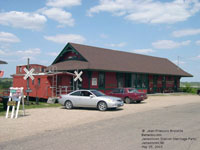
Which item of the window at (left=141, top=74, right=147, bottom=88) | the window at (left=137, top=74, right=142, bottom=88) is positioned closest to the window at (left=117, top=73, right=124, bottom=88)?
the window at (left=137, top=74, right=142, bottom=88)

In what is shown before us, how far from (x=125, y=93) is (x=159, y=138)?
49.0 feet

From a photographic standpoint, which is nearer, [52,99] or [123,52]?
[52,99]

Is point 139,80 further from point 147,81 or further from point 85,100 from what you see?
point 85,100

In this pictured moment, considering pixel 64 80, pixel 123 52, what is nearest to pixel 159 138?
pixel 64 80

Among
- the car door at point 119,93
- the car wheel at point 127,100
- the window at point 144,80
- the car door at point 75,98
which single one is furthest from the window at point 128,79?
the car door at point 75,98

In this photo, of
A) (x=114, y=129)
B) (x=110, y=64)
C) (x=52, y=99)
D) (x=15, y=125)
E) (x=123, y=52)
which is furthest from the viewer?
(x=123, y=52)

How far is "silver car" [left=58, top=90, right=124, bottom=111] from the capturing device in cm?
1673

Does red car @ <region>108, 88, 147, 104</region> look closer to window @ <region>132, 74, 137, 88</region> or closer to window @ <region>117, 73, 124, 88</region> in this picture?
window @ <region>117, 73, 124, 88</region>

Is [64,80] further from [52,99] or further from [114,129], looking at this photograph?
[114,129]

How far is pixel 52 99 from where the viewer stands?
22.6m

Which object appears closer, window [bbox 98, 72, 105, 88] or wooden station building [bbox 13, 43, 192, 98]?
wooden station building [bbox 13, 43, 192, 98]

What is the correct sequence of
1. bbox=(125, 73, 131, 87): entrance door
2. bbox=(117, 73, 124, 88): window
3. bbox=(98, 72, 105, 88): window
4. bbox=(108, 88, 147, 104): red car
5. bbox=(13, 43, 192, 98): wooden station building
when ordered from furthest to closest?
bbox=(125, 73, 131, 87): entrance door → bbox=(117, 73, 124, 88): window → bbox=(98, 72, 105, 88): window → bbox=(13, 43, 192, 98): wooden station building → bbox=(108, 88, 147, 104): red car

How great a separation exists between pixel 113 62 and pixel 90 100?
48.5 ft

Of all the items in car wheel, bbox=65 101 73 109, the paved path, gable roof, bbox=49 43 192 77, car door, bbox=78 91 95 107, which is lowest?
the paved path
